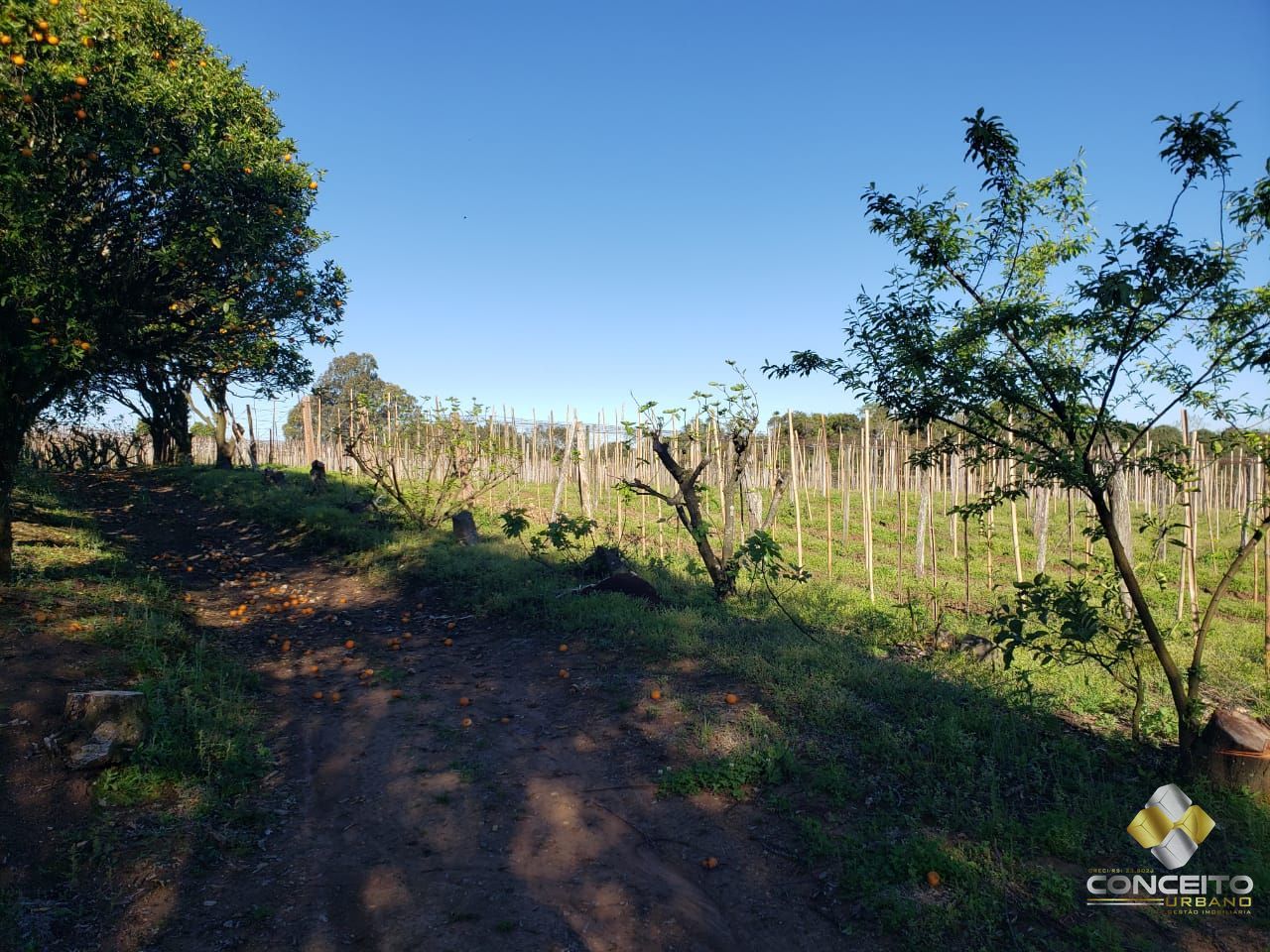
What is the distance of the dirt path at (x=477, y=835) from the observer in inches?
121

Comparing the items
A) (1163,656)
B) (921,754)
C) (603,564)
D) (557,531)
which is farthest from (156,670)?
(1163,656)

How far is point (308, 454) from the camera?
25594 millimetres

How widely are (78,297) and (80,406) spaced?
10785mm

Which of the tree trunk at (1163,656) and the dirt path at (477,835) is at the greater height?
the tree trunk at (1163,656)

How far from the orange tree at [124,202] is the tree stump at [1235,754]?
8194mm

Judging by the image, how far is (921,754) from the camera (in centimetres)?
443

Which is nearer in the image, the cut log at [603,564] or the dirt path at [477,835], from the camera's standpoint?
the dirt path at [477,835]

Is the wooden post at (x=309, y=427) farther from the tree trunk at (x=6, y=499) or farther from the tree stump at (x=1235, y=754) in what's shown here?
the tree stump at (x=1235, y=754)

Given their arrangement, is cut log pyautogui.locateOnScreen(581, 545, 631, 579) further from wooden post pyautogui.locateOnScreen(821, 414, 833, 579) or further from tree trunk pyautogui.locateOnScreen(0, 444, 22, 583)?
tree trunk pyautogui.locateOnScreen(0, 444, 22, 583)

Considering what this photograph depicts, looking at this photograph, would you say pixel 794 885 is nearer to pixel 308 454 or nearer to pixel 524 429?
pixel 524 429

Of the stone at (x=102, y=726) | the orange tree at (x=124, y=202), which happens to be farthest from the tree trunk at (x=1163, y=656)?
the orange tree at (x=124, y=202)

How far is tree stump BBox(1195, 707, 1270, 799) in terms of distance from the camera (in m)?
3.93

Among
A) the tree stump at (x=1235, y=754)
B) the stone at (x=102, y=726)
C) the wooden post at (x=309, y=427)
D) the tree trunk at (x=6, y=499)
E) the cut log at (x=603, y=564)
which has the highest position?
the wooden post at (x=309, y=427)

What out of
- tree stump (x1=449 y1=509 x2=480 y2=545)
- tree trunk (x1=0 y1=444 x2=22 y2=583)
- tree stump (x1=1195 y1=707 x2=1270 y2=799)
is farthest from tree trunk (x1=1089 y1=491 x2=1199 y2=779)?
tree trunk (x1=0 y1=444 x2=22 y2=583)
